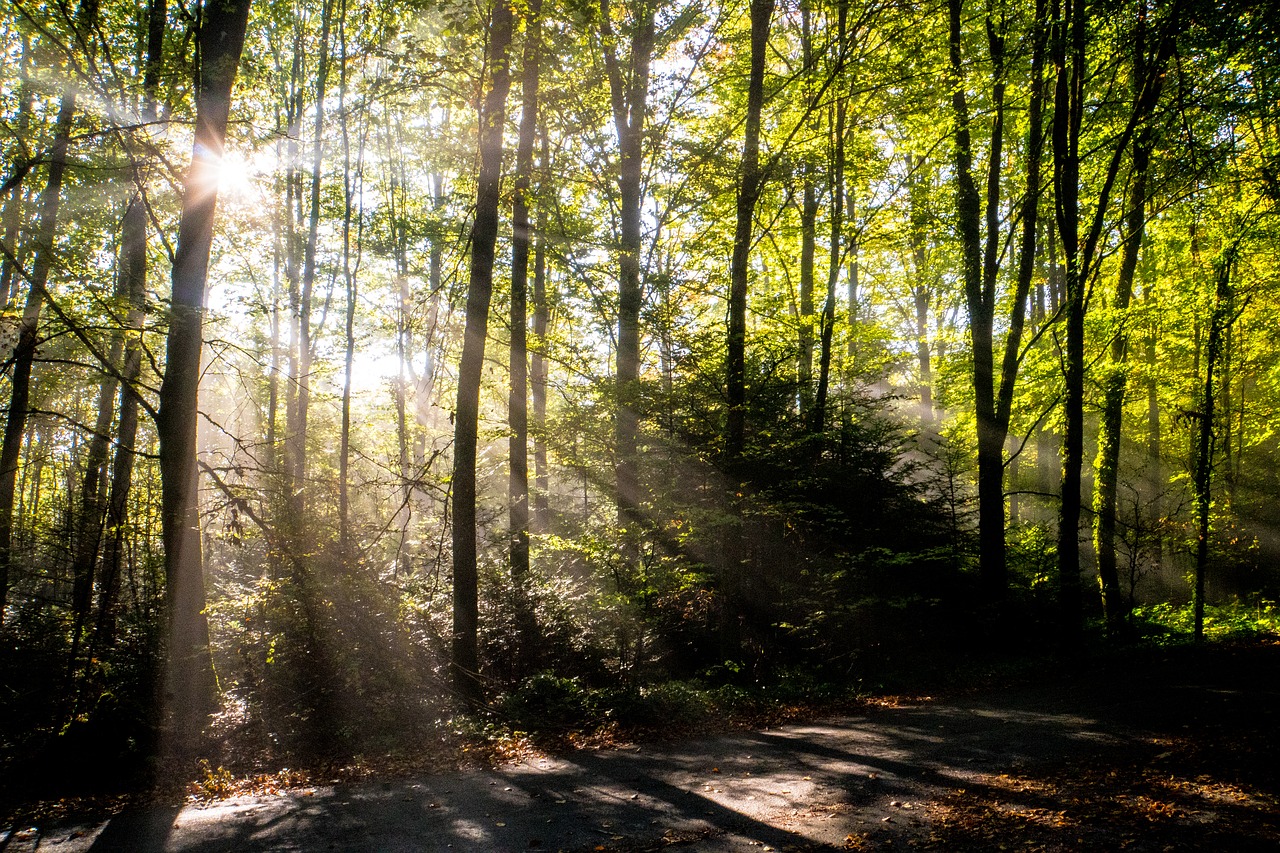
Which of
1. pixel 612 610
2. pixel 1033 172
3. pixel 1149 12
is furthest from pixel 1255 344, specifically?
pixel 612 610

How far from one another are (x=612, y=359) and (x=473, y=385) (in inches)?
277

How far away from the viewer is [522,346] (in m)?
13.4

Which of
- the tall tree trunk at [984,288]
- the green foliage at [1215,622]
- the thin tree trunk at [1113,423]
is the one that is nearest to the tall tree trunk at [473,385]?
the tall tree trunk at [984,288]

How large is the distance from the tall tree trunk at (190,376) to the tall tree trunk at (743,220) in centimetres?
760

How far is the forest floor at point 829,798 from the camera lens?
4.76m

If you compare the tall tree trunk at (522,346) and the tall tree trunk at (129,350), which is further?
the tall tree trunk at (522,346)

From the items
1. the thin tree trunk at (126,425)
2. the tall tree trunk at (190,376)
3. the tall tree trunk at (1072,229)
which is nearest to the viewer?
the thin tree trunk at (126,425)

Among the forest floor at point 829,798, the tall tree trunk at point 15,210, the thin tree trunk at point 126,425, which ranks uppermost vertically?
the tall tree trunk at point 15,210

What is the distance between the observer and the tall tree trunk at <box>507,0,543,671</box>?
10695mm

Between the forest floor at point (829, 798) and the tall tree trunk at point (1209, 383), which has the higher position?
the tall tree trunk at point (1209, 383)

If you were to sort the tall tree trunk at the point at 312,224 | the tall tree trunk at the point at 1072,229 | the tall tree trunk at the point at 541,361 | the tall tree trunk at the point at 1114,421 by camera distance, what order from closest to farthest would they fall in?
the tall tree trunk at the point at 1072,229 < the tall tree trunk at the point at 541,361 < the tall tree trunk at the point at 1114,421 < the tall tree trunk at the point at 312,224

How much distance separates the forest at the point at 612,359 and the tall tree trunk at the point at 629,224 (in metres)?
0.11

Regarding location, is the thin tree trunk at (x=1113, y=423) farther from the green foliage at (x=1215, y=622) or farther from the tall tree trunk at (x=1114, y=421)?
the green foliage at (x=1215, y=622)

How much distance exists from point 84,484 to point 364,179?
12.2 meters
